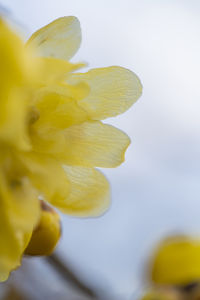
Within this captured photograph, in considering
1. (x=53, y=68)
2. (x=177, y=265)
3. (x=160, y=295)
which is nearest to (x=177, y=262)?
(x=177, y=265)

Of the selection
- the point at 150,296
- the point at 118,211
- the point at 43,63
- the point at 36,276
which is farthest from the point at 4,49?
the point at 118,211

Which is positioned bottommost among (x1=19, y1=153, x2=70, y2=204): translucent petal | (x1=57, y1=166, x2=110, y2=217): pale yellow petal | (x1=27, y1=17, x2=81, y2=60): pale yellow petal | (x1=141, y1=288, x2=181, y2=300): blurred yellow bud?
(x1=141, y1=288, x2=181, y2=300): blurred yellow bud

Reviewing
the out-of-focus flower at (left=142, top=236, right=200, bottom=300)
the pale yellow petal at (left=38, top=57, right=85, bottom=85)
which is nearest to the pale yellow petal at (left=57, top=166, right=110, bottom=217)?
the pale yellow petal at (left=38, top=57, right=85, bottom=85)

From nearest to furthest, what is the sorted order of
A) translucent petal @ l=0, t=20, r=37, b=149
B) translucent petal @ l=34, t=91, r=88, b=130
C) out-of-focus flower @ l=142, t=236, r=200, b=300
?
1. translucent petal @ l=0, t=20, r=37, b=149
2. translucent petal @ l=34, t=91, r=88, b=130
3. out-of-focus flower @ l=142, t=236, r=200, b=300

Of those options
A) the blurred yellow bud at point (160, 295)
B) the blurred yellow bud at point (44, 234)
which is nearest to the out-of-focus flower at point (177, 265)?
the blurred yellow bud at point (160, 295)

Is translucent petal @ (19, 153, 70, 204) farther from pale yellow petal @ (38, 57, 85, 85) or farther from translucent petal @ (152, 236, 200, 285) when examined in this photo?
translucent petal @ (152, 236, 200, 285)

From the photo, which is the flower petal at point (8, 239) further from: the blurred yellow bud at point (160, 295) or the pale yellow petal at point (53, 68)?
the blurred yellow bud at point (160, 295)

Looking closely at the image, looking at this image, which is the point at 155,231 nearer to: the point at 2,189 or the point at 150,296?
the point at 150,296

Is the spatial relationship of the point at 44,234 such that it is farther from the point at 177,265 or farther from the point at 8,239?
the point at 177,265
